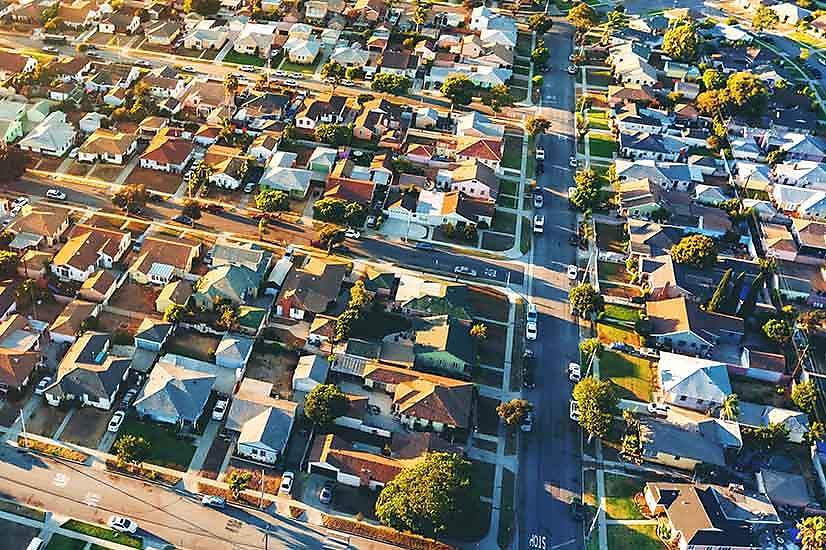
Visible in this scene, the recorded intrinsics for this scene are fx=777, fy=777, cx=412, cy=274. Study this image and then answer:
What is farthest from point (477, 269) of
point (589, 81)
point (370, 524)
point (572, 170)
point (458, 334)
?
point (589, 81)

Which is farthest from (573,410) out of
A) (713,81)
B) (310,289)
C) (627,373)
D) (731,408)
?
(713,81)

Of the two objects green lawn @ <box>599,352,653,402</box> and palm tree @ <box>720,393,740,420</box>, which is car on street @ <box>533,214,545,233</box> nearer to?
green lawn @ <box>599,352,653,402</box>

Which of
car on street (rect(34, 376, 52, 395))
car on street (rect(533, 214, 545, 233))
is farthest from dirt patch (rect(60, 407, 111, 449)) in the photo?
car on street (rect(533, 214, 545, 233))

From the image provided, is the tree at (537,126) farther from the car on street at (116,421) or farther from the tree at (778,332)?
the car on street at (116,421)

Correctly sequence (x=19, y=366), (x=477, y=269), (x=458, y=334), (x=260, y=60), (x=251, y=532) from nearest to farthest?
(x=251, y=532)
(x=19, y=366)
(x=458, y=334)
(x=477, y=269)
(x=260, y=60)

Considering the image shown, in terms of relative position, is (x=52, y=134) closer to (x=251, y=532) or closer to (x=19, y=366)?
(x=19, y=366)

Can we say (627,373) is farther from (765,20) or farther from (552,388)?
(765,20)

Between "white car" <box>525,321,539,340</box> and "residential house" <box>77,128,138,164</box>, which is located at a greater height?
"residential house" <box>77,128,138,164</box>
